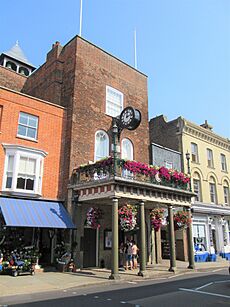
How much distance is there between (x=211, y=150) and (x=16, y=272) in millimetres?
22533

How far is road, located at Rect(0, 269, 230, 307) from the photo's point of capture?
7867 millimetres

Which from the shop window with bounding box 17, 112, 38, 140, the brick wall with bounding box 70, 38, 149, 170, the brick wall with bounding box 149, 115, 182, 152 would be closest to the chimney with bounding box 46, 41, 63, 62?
the brick wall with bounding box 70, 38, 149, 170

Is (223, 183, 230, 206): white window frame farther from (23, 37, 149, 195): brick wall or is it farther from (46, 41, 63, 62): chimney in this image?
(46, 41, 63, 62): chimney

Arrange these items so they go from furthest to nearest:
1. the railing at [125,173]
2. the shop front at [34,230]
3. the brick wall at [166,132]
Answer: the brick wall at [166,132] < the railing at [125,173] < the shop front at [34,230]

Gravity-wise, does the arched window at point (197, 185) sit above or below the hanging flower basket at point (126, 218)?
above

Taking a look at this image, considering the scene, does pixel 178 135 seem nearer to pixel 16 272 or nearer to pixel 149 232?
pixel 149 232

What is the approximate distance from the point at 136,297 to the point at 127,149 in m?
12.2

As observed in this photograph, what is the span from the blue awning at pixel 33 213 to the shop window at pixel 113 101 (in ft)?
24.9

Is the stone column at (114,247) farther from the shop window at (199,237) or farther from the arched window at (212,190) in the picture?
the arched window at (212,190)

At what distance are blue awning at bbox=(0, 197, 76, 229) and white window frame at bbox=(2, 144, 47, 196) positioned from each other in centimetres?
46

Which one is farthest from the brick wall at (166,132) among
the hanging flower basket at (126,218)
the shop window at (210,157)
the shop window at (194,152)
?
the hanging flower basket at (126,218)

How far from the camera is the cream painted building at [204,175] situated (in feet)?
83.4

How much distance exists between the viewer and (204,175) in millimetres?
27094

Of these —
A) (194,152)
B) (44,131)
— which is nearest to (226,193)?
(194,152)
